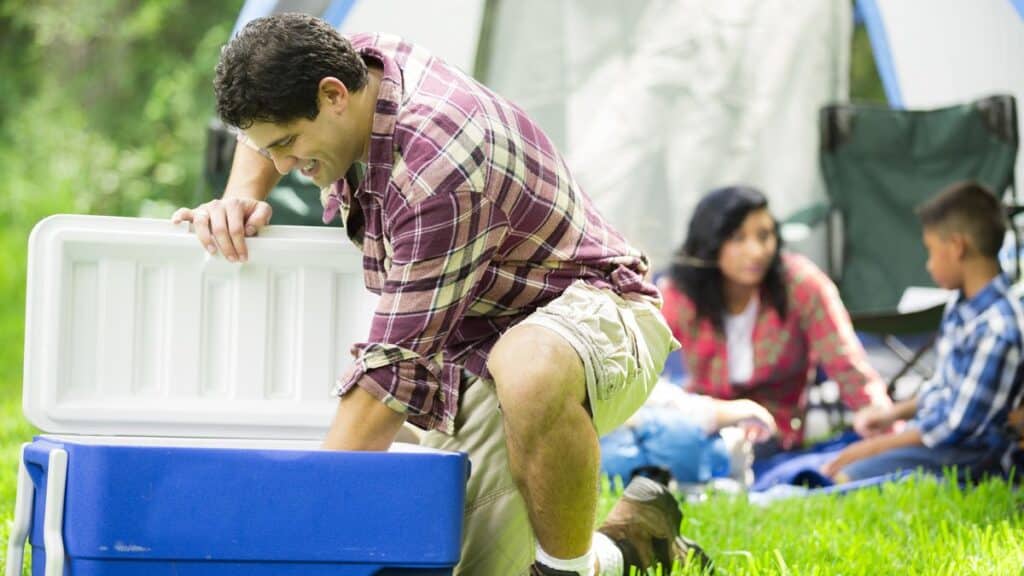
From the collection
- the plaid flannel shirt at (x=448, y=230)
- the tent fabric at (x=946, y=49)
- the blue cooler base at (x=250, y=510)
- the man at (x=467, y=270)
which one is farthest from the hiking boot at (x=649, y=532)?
the tent fabric at (x=946, y=49)

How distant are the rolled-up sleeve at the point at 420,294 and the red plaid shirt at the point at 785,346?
83.9 inches

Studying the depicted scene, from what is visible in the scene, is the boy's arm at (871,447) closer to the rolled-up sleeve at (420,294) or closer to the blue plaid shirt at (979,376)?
the blue plaid shirt at (979,376)

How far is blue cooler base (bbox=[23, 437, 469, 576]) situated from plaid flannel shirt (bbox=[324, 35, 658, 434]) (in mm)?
151

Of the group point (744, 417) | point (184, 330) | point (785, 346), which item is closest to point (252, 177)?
point (184, 330)

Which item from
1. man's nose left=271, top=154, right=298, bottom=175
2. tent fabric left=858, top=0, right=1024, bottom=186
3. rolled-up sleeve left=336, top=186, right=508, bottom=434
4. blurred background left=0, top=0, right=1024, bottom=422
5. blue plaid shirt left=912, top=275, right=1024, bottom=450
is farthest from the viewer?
blurred background left=0, top=0, right=1024, bottom=422

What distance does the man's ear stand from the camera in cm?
197

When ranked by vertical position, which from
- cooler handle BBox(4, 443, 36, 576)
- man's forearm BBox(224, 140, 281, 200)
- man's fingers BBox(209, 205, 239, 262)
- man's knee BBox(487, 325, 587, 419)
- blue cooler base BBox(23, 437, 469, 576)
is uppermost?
man's forearm BBox(224, 140, 281, 200)

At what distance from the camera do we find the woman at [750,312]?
3.99 m

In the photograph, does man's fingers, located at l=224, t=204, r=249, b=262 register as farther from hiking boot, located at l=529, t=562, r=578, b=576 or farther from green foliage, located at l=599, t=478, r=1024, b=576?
green foliage, located at l=599, t=478, r=1024, b=576

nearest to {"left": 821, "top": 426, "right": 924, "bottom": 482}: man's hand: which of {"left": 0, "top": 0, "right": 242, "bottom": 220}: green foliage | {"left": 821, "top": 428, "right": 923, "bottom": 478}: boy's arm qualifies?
{"left": 821, "top": 428, "right": 923, "bottom": 478}: boy's arm

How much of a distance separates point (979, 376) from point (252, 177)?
1898 millimetres

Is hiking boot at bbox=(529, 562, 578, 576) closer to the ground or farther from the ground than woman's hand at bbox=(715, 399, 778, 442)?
farther from the ground

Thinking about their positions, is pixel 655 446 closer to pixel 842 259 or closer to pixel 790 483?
pixel 790 483

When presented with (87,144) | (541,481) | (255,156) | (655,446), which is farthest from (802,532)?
(87,144)
